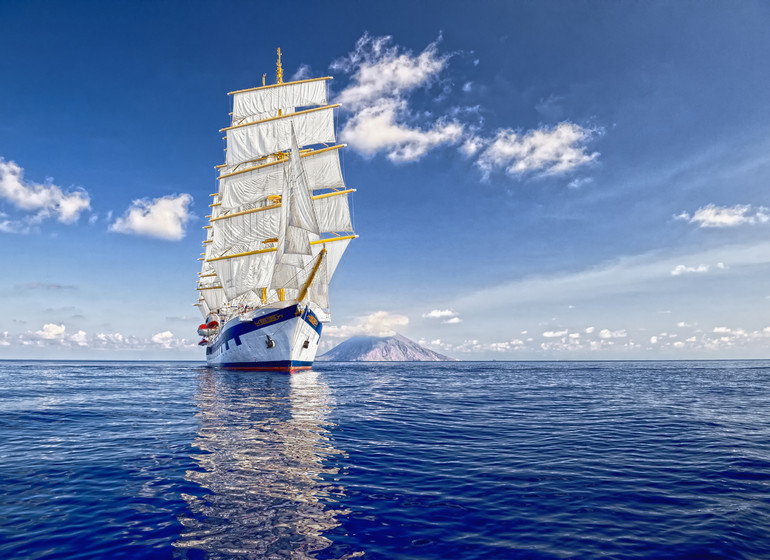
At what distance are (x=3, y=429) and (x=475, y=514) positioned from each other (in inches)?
715

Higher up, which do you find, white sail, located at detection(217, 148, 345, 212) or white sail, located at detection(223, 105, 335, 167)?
white sail, located at detection(223, 105, 335, 167)

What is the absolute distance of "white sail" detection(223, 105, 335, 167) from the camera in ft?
251

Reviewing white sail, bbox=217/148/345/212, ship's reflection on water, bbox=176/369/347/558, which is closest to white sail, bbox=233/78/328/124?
white sail, bbox=217/148/345/212

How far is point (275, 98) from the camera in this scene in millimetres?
81938

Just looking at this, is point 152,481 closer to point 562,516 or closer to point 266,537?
point 266,537

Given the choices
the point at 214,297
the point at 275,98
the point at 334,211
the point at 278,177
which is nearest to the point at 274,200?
the point at 278,177

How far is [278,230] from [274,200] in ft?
30.4

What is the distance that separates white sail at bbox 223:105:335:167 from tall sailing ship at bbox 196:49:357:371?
191 mm

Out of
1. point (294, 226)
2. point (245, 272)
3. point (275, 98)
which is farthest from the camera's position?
point (275, 98)

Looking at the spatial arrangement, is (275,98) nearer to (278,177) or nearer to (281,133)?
A: (281,133)

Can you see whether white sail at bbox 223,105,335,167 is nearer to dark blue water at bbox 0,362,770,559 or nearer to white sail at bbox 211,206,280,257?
white sail at bbox 211,206,280,257

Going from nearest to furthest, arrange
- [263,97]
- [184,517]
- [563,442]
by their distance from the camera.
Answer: [184,517]
[563,442]
[263,97]

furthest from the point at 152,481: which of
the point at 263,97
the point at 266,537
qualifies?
the point at 263,97

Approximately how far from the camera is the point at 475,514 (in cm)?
727
